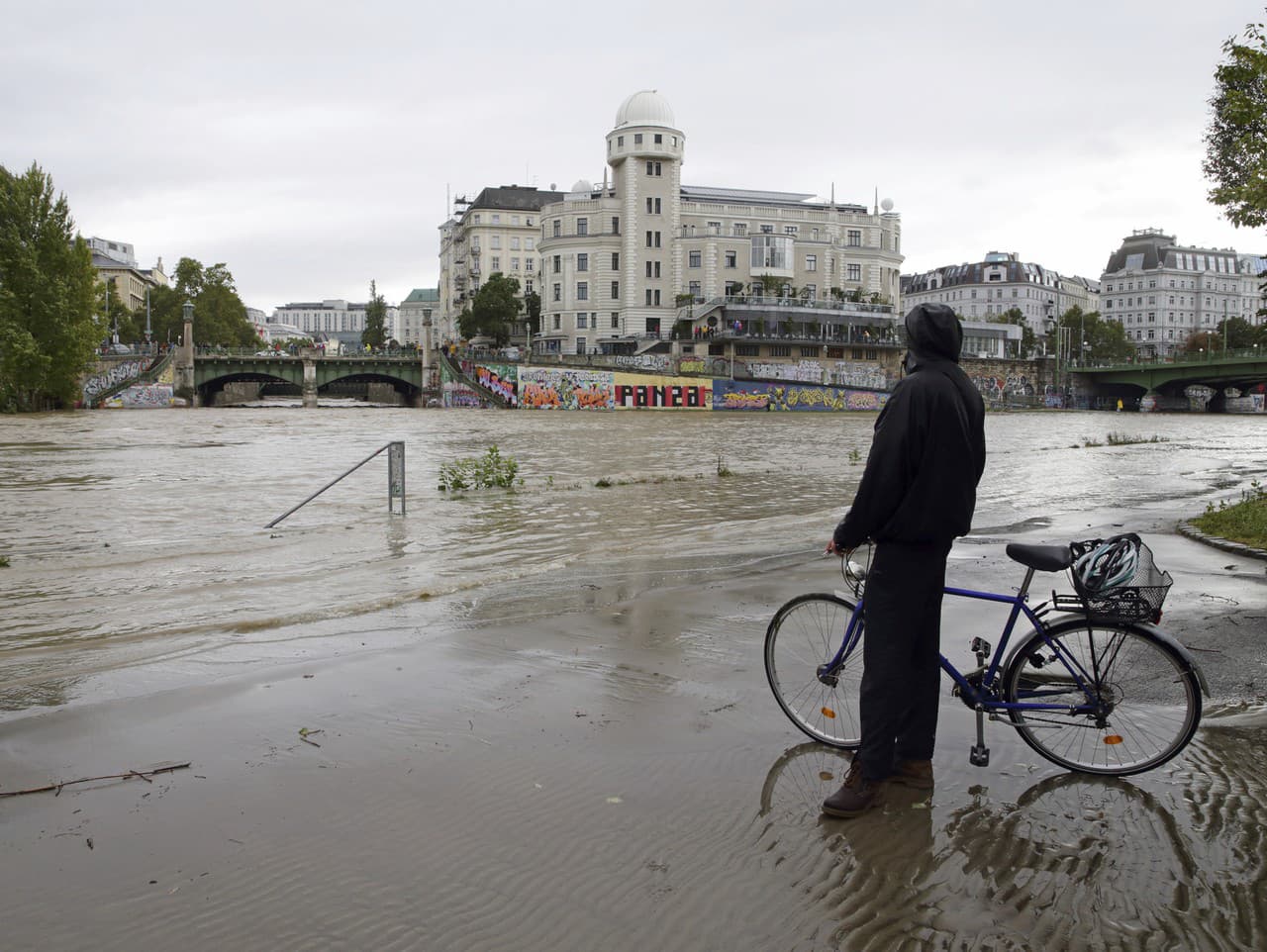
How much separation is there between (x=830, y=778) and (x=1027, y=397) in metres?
109

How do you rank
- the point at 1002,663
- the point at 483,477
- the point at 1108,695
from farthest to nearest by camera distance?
the point at 483,477 < the point at 1002,663 < the point at 1108,695

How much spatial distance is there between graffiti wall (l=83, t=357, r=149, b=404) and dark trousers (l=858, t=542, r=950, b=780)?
78887 mm

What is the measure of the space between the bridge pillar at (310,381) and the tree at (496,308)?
24.6 m

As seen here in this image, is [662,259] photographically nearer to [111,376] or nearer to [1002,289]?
[111,376]

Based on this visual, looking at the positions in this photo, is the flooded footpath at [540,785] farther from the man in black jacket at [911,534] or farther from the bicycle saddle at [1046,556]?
the bicycle saddle at [1046,556]

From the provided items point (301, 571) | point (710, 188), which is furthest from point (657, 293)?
point (301, 571)

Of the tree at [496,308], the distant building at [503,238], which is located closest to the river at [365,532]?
the tree at [496,308]

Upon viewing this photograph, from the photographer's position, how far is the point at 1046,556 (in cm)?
443

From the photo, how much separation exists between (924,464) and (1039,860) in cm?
160

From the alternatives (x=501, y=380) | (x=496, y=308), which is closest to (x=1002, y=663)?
(x=501, y=380)

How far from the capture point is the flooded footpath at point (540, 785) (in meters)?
3.31

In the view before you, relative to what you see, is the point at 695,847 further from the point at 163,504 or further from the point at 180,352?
the point at 180,352

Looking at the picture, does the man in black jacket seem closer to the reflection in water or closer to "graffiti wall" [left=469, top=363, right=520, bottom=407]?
the reflection in water

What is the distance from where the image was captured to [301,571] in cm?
1080
